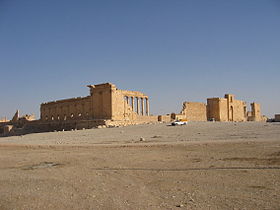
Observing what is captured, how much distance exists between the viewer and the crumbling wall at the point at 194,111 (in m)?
49.7

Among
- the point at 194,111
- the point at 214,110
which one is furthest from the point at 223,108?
the point at 194,111

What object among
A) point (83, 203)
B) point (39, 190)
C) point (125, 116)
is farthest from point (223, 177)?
point (125, 116)

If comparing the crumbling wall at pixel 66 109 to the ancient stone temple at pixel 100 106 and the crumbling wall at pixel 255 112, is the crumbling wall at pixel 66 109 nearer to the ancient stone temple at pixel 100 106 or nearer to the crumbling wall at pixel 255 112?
the ancient stone temple at pixel 100 106

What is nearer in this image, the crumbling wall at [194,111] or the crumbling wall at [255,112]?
the crumbling wall at [194,111]

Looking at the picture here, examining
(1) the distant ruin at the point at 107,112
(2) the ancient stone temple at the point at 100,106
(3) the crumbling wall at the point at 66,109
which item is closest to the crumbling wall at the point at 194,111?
(1) the distant ruin at the point at 107,112

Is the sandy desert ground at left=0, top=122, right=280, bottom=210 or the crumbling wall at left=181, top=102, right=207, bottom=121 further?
the crumbling wall at left=181, top=102, right=207, bottom=121

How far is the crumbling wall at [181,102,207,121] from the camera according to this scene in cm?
4974

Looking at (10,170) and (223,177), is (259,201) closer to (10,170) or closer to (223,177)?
(223,177)

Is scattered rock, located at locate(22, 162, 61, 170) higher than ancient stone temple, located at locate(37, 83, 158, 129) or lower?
lower

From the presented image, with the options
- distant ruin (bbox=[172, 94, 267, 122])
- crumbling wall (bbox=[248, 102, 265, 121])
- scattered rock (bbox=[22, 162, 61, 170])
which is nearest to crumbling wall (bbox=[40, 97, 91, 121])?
distant ruin (bbox=[172, 94, 267, 122])

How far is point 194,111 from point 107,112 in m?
18.1

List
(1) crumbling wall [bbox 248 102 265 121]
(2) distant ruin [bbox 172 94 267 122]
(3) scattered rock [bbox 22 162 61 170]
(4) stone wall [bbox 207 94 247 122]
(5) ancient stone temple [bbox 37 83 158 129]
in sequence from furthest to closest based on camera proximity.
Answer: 1. (1) crumbling wall [bbox 248 102 265 121]
2. (4) stone wall [bbox 207 94 247 122]
3. (2) distant ruin [bbox 172 94 267 122]
4. (5) ancient stone temple [bbox 37 83 158 129]
5. (3) scattered rock [bbox 22 162 61 170]

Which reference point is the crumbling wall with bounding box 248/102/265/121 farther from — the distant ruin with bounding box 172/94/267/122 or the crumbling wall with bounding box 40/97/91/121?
the crumbling wall with bounding box 40/97/91/121

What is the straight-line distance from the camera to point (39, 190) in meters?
6.97
